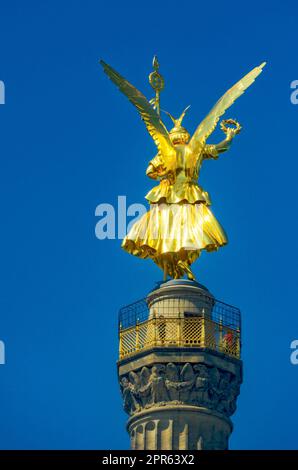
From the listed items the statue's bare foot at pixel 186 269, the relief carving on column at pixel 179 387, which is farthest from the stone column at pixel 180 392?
the statue's bare foot at pixel 186 269

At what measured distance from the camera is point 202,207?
12850 centimetres

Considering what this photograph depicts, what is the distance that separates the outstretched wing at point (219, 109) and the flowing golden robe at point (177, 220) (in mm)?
367

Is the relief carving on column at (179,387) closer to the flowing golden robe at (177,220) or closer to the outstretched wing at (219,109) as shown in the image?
the flowing golden robe at (177,220)

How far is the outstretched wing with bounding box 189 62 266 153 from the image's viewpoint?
130m

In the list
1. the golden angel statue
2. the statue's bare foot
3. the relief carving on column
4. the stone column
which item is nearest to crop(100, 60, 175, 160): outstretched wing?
the golden angel statue

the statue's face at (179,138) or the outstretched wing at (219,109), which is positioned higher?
the outstretched wing at (219,109)

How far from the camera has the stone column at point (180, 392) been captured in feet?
404

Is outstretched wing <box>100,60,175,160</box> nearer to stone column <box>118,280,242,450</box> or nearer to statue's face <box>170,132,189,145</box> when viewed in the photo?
statue's face <box>170,132,189,145</box>

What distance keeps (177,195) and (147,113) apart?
3526 millimetres

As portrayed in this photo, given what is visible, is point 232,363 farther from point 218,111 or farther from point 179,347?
point 218,111

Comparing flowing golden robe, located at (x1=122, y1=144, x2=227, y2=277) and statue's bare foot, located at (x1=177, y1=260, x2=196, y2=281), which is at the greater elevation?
flowing golden robe, located at (x1=122, y1=144, x2=227, y2=277)

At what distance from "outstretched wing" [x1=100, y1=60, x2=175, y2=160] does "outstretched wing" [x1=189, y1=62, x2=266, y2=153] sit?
1.07 metres
